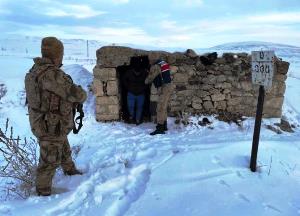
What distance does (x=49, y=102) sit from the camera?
4223mm

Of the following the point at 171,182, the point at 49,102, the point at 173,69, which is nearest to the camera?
the point at 49,102

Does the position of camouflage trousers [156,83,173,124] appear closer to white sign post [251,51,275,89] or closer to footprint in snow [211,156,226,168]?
footprint in snow [211,156,226,168]

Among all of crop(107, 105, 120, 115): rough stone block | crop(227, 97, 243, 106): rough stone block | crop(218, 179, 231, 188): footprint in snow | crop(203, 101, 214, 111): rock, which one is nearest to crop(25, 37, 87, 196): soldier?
crop(218, 179, 231, 188): footprint in snow

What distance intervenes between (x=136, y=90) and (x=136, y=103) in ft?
1.01

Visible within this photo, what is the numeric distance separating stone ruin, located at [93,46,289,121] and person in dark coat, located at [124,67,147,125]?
10.4 inches

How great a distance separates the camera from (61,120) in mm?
4320

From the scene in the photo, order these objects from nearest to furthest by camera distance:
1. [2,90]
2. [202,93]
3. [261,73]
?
[261,73]
[202,93]
[2,90]

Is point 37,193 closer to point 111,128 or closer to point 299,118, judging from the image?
point 111,128

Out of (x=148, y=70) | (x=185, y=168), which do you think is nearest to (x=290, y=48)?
(x=148, y=70)

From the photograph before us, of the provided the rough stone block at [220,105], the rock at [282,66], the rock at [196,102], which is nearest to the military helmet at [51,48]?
the rock at [196,102]

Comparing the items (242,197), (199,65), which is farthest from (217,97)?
(242,197)

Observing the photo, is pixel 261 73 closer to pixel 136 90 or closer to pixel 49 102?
pixel 49 102

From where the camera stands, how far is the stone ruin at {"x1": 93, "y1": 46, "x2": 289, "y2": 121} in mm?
8578

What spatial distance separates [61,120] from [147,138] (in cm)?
321
